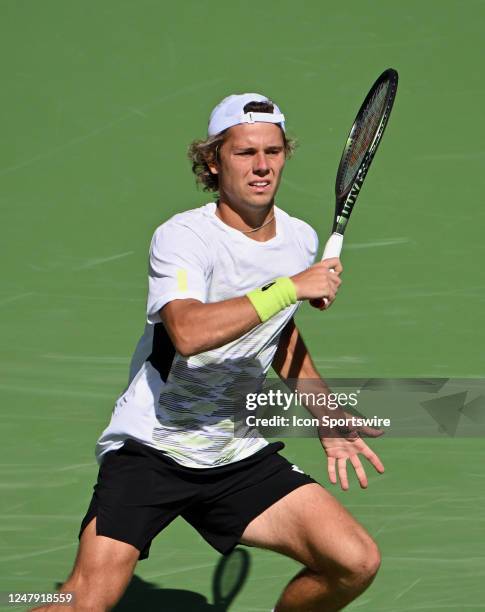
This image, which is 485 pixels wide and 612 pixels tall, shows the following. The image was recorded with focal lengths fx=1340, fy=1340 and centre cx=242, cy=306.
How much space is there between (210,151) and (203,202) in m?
3.60

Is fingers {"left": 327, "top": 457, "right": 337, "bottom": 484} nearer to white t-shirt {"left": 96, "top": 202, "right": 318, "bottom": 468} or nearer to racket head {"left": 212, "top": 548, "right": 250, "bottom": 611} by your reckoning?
white t-shirt {"left": 96, "top": 202, "right": 318, "bottom": 468}

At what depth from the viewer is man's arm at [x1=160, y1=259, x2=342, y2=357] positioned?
426 centimetres

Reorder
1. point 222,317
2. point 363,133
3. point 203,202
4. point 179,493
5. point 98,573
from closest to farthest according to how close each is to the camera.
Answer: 1. point 222,317
2. point 98,573
3. point 179,493
4. point 363,133
5. point 203,202

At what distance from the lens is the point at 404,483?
253 inches

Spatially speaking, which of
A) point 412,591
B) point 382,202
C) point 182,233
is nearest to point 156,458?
point 182,233

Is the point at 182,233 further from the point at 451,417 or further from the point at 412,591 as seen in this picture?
the point at 451,417

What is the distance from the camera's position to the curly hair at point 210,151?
4.85 metres

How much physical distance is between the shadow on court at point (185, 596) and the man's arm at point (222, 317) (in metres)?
1.65

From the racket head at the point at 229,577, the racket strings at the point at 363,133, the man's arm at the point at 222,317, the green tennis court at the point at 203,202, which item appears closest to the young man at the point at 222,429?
the man's arm at the point at 222,317

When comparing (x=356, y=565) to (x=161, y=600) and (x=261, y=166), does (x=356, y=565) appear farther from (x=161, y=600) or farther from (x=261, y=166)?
(x=261, y=166)

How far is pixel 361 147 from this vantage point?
5.21m

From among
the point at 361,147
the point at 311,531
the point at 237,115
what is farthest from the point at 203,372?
the point at 361,147

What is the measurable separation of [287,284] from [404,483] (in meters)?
2.39

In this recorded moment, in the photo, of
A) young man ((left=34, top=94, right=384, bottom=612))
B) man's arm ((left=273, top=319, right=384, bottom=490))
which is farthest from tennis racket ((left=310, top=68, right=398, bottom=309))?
man's arm ((left=273, top=319, right=384, bottom=490))
